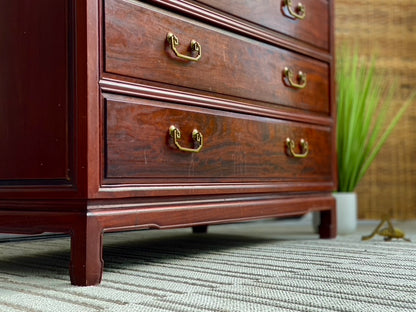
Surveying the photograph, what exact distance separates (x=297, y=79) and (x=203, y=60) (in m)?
0.42

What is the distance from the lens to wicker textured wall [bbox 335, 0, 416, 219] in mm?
2330

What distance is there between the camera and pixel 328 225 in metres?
1.67

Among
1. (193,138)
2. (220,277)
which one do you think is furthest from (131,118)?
(220,277)

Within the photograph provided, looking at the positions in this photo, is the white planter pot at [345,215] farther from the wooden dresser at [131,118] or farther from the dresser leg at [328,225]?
the wooden dresser at [131,118]

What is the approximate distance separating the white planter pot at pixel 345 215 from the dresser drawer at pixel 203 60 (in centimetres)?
39

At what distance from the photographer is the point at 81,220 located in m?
0.92

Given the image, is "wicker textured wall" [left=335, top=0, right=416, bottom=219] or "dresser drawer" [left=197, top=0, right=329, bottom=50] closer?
"dresser drawer" [left=197, top=0, right=329, bottom=50]

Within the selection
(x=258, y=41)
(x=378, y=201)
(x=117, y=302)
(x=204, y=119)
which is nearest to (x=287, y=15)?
(x=258, y=41)

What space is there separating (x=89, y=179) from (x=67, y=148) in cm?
7

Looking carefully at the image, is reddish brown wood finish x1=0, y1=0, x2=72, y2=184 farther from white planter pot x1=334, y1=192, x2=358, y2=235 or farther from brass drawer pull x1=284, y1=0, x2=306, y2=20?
white planter pot x1=334, y1=192, x2=358, y2=235

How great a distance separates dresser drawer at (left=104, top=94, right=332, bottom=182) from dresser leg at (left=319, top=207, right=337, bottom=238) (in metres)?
0.14

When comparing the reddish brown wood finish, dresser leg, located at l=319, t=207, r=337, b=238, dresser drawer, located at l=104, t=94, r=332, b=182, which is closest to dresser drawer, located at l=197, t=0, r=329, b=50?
dresser drawer, located at l=104, t=94, r=332, b=182

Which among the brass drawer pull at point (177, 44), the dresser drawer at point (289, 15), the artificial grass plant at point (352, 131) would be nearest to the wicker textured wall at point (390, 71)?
the artificial grass plant at point (352, 131)

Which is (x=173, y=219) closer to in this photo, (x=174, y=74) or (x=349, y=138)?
(x=174, y=74)
